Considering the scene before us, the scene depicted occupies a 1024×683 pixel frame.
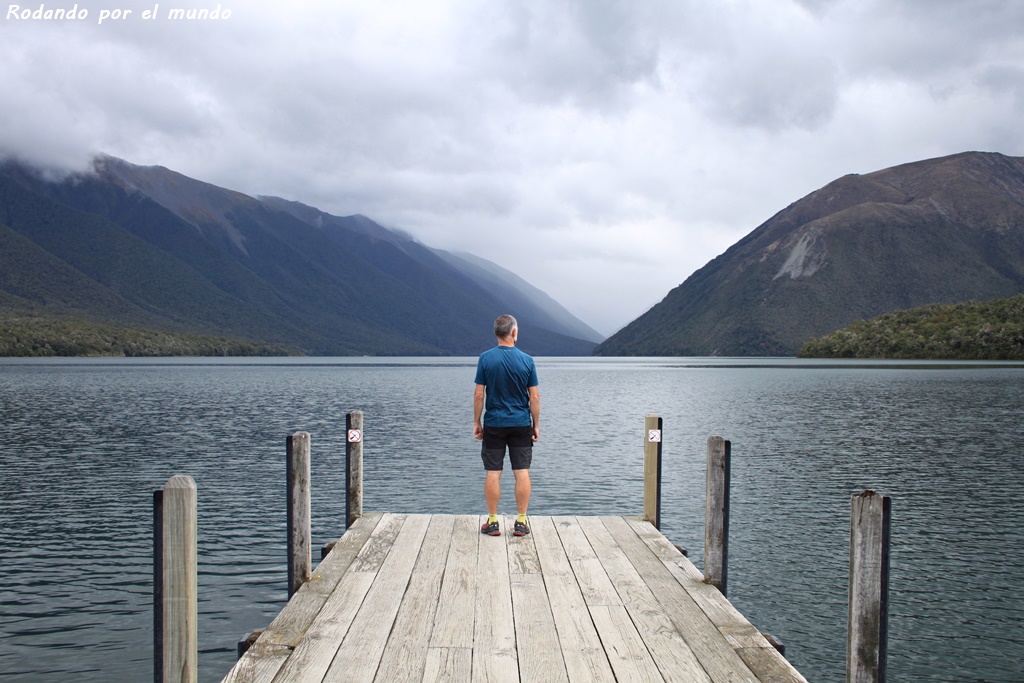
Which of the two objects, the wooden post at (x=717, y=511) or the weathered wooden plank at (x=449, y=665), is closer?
the weathered wooden plank at (x=449, y=665)

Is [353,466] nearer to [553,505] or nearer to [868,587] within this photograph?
[868,587]

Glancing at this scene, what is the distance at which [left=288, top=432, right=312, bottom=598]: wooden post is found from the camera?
29.0 feet

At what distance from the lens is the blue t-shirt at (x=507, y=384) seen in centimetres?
998

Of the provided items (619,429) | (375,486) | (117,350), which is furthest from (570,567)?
(117,350)

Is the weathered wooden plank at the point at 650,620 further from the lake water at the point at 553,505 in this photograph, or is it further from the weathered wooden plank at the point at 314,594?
the weathered wooden plank at the point at 314,594

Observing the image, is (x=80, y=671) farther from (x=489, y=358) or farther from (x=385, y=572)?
(x=489, y=358)

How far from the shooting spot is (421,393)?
69.2 m

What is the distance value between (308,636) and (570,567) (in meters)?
3.27

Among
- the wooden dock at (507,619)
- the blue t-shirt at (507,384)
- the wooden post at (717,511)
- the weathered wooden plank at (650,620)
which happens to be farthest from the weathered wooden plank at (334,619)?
the wooden post at (717,511)

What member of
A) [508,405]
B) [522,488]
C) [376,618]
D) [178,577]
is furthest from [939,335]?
[178,577]

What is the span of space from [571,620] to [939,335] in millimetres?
169295

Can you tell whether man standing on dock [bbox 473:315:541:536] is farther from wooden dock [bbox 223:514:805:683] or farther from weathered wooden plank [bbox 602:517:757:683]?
weathered wooden plank [bbox 602:517:757:683]

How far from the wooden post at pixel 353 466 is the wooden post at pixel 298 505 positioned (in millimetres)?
2493

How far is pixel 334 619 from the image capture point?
7.22 metres
